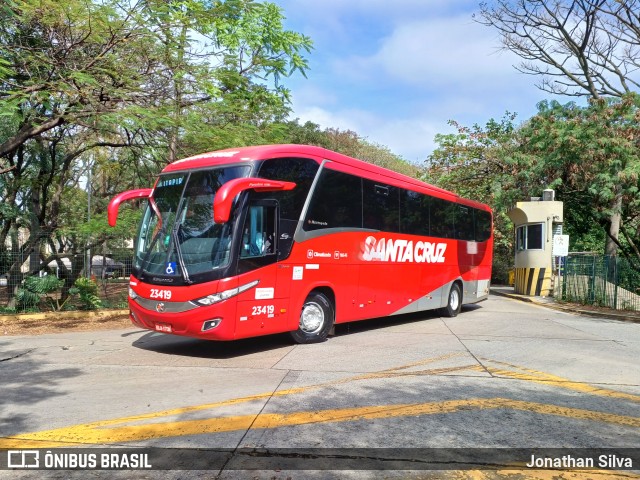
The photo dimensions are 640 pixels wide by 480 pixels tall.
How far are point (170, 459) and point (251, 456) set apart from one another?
0.64 meters

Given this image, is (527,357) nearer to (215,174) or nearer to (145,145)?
(215,174)

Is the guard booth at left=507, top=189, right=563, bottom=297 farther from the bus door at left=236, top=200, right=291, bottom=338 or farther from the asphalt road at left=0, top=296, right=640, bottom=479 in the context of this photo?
the bus door at left=236, top=200, right=291, bottom=338

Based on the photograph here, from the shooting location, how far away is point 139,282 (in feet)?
28.4

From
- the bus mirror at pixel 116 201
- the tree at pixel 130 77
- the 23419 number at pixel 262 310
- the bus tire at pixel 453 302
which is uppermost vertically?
the tree at pixel 130 77

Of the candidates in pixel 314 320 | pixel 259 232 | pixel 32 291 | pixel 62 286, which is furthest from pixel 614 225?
pixel 32 291

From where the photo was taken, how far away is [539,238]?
2145 cm

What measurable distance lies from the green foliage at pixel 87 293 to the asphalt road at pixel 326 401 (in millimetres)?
3881

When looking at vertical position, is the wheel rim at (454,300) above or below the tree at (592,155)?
below

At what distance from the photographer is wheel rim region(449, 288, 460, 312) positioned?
1517cm

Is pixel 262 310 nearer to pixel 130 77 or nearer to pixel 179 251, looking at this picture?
pixel 179 251

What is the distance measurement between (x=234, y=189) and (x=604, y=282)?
14.7 m

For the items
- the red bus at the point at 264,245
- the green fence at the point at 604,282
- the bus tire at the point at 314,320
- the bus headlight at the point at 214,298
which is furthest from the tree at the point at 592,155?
the bus headlight at the point at 214,298

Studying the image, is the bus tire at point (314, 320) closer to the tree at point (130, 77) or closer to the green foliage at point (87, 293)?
the tree at point (130, 77)

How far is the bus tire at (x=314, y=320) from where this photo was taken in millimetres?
9633
